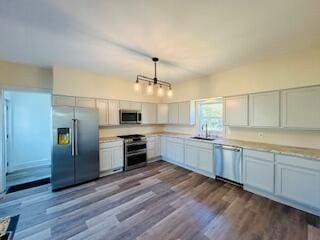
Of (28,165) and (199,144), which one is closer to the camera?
(199,144)

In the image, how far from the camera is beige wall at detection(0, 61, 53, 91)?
10.7 feet

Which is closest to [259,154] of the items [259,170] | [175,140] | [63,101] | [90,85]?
[259,170]

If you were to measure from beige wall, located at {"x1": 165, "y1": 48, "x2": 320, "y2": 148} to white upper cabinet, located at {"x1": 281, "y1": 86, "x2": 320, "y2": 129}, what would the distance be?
0.15 metres

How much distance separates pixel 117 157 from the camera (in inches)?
168

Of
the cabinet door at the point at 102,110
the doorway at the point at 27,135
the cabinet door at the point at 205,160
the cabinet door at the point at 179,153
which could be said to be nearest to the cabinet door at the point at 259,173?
the cabinet door at the point at 205,160

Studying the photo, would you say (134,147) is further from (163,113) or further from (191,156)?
(163,113)

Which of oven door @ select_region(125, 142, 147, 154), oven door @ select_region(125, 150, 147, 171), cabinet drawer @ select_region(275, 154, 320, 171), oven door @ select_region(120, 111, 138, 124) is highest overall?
oven door @ select_region(120, 111, 138, 124)

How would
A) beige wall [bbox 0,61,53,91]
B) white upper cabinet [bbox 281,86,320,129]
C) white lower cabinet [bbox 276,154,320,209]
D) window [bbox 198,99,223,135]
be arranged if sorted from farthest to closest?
window [bbox 198,99,223,135], beige wall [bbox 0,61,53,91], white upper cabinet [bbox 281,86,320,129], white lower cabinet [bbox 276,154,320,209]

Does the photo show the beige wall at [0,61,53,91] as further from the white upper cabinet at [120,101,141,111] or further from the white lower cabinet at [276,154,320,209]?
the white lower cabinet at [276,154,320,209]

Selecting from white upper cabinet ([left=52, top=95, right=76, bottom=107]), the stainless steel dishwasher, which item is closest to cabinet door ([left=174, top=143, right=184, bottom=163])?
the stainless steel dishwasher

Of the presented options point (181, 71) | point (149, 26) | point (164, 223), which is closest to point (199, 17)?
point (149, 26)

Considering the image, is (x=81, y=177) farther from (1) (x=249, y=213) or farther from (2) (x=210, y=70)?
(2) (x=210, y=70)

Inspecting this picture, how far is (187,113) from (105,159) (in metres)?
2.80

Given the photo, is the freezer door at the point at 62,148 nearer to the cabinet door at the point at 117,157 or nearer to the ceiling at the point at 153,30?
the cabinet door at the point at 117,157
